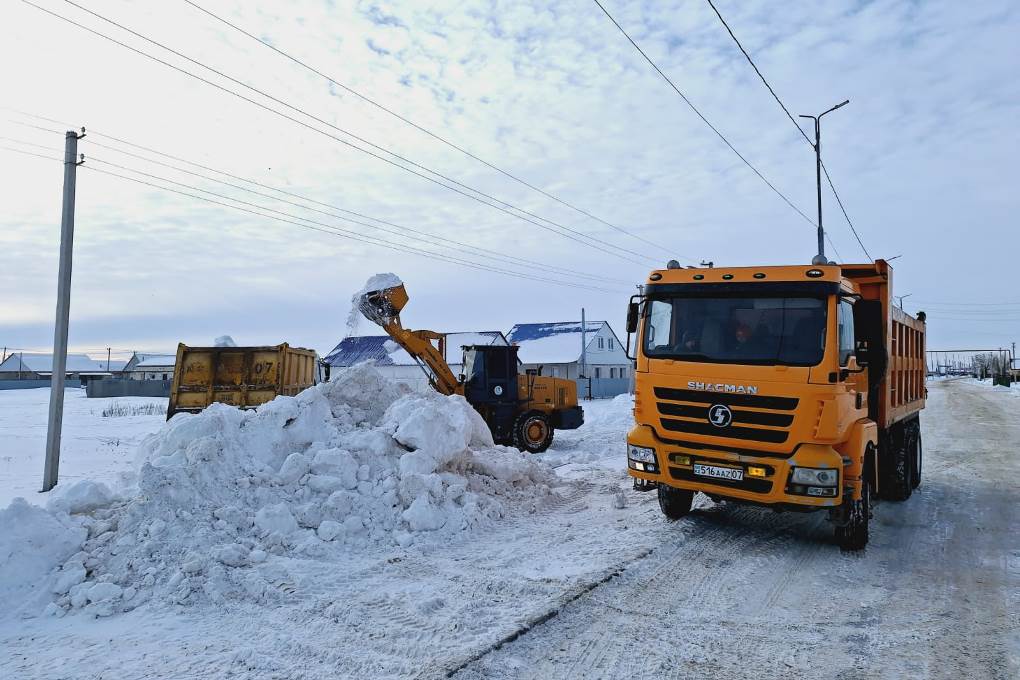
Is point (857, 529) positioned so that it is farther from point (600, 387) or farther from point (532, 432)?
point (600, 387)

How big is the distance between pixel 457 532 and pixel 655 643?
328cm

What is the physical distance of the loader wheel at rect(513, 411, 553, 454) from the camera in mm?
16281

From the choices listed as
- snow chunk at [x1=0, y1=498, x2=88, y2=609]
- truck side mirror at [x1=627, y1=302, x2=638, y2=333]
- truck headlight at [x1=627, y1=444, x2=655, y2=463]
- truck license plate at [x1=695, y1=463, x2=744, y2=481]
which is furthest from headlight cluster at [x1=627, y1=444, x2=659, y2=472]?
snow chunk at [x1=0, y1=498, x2=88, y2=609]

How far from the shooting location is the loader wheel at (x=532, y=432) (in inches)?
641

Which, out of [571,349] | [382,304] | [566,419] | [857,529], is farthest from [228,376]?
[571,349]

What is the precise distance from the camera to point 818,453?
20.4 ft

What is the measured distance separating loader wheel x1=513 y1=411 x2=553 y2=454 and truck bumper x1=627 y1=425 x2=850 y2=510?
911 centimetres

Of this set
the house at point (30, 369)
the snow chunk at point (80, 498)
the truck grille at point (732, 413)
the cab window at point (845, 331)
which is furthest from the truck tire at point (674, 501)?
the house at point (30, 369)

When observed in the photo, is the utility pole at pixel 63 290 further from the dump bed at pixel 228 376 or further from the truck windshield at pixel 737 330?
the truck windshield at pixel 737 330

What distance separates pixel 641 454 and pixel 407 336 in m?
9.14

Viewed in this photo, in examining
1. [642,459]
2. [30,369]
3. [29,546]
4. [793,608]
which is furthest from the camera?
[30,369]

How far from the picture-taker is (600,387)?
44.3m

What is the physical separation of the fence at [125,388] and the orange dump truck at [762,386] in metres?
40.5

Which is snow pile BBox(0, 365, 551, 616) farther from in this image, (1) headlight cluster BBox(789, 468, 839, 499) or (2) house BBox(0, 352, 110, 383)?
(2) house BBox(0, 352, 110, 383)
